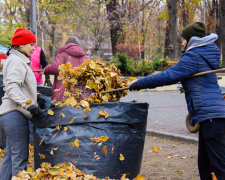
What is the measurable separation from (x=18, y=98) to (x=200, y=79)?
166cm

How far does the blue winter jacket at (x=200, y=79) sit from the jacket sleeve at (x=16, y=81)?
133cm

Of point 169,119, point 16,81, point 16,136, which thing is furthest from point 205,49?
point 169,119

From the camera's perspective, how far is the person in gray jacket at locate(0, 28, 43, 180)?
354 centimetres

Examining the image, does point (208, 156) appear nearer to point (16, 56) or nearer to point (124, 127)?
point (124, 127)

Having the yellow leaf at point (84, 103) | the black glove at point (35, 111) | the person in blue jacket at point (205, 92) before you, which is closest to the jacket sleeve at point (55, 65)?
the black glove at point (35, 111)

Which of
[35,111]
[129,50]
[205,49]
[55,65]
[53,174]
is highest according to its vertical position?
[129,50]

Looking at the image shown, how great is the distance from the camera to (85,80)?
367 centimetres

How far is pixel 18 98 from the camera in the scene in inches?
138

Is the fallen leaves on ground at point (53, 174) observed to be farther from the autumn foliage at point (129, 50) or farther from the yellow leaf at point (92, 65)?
the autumn foliage at point (129, 50)

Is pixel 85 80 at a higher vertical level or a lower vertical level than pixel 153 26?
lower

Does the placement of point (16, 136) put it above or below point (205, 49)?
below

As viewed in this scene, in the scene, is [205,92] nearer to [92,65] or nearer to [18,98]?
[92,65]

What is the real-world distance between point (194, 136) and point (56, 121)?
3852 mm

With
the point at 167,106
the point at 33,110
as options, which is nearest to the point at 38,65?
the point at 33,110
